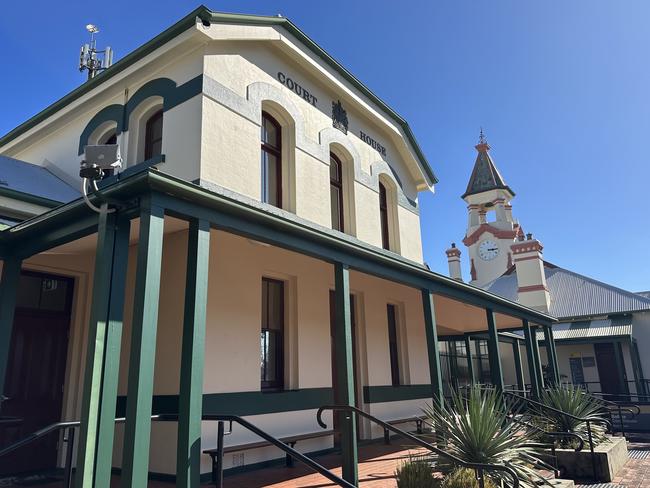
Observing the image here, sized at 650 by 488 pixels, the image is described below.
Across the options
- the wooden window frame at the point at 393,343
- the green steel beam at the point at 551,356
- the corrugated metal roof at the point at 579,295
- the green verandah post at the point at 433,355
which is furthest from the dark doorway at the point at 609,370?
the green verandah post at the point at 433,355

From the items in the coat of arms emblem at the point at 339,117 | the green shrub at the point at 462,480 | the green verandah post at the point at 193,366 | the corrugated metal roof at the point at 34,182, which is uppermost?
the coat of arms emblem at the point at 339,117

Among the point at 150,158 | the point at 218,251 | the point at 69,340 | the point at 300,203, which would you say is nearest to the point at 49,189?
the point at 150,158

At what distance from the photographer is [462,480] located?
19.0 ft

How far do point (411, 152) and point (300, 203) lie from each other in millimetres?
4777

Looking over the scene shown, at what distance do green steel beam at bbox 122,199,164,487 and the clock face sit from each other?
35.8m

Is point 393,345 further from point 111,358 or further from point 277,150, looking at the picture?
point 111,358

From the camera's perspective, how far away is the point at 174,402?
694 cm

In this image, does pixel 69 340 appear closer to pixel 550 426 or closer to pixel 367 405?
pixel 367 405

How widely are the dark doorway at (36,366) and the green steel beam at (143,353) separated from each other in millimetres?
3738

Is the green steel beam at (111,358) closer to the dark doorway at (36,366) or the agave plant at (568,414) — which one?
the dark doorway at (36,366)

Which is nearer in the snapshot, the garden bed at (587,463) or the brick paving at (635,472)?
the brick paving at (635,472)

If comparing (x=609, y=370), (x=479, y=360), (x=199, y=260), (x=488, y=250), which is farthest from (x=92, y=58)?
(x=488, y=250)

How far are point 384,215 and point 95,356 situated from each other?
834 centimetres

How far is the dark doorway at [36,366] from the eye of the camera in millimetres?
6938
